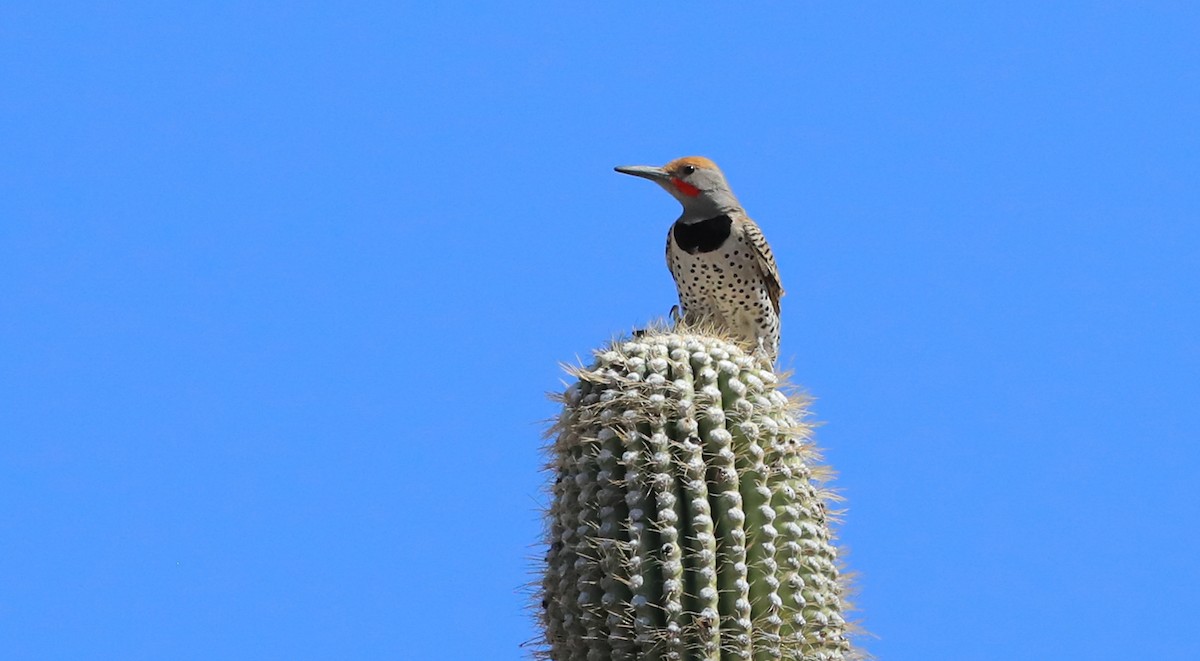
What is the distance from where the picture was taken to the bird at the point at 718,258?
8344 millimetres

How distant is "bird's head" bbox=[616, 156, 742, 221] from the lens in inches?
323

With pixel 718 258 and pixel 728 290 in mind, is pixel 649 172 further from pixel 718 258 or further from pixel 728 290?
pixel 728 290

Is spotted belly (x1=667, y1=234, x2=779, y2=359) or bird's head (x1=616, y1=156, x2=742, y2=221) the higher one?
bird's head (x1=616, y1=156, x2=742, y2=221)

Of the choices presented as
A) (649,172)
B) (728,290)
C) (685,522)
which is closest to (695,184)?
(649,172)

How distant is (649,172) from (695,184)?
349 mm

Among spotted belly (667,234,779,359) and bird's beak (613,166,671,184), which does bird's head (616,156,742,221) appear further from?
spotted belly (667,234,779,359)

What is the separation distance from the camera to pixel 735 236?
8594 millimetres

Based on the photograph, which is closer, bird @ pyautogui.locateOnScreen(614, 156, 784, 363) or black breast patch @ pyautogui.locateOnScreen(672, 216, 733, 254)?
bird @ pyautogui.locateOnScreen(614, 156, 784, 363)

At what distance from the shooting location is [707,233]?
8547 mm

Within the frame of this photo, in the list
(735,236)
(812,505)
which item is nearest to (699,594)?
(812,505)

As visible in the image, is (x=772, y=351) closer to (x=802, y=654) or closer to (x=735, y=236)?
(x=735, y=236)

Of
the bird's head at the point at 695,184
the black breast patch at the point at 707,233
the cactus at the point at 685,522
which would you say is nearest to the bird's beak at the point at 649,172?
the bird's head at the point at 695,184

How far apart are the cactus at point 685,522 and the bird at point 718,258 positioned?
3.79 m

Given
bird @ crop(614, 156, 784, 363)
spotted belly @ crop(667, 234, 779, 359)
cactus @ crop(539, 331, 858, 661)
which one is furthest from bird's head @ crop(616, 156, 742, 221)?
cactus @ crop(539, 331, 858, 661)
